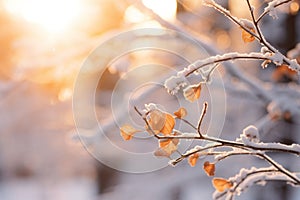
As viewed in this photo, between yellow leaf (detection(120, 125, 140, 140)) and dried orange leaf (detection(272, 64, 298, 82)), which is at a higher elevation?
dried orange leaf (detection(272, 64, 298, 82))

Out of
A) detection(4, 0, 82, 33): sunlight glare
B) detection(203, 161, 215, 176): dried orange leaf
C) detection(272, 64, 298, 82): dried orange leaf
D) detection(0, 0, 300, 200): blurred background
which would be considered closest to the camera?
detection(203, 161, 215, 176): dried orange leaf

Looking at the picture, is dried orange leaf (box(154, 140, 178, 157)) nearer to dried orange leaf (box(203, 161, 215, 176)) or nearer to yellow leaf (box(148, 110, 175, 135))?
yellow leaf (box(148, 110, 175, 135))

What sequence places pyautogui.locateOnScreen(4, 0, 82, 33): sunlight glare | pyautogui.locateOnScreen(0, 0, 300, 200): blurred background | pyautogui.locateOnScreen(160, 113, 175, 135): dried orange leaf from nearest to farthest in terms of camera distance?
pyautogui.locateOnScreen(160, 113, 175, 135): dried orange leaf < pyautogui.locateOnScreen(0, 0, 300, 200): blurred background < pyautogui.locateOnScreen(4, 0, 82, 33): sunlight glare

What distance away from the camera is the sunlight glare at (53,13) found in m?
4.36

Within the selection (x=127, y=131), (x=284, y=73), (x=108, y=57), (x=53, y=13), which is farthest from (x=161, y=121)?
(x=53, y=13)

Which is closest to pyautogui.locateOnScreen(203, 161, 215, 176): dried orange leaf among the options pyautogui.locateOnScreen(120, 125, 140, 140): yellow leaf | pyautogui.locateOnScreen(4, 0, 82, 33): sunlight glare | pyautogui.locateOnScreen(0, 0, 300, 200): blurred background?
pyautogui.locateOnScreen(120, 125, 140, 140): yellow leaf

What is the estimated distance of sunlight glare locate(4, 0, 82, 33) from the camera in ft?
14.3

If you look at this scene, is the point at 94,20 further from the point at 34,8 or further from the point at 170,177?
the point at 170,177

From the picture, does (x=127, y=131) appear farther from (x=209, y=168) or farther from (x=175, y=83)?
(x=209, y=168)

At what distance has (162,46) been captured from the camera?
3.97 meters

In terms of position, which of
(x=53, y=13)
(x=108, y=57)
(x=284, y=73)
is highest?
(x=53, y=13)

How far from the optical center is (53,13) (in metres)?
4.68

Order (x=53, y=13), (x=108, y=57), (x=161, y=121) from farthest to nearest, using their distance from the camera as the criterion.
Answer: (x=53, y=13) < (x=108, y=57) < (x=161, y=121)

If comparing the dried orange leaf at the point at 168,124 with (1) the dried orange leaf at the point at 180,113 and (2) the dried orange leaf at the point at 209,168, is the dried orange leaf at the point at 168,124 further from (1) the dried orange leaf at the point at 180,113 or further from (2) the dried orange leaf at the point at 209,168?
(2) the dried orange leaf at the point at 209,168
